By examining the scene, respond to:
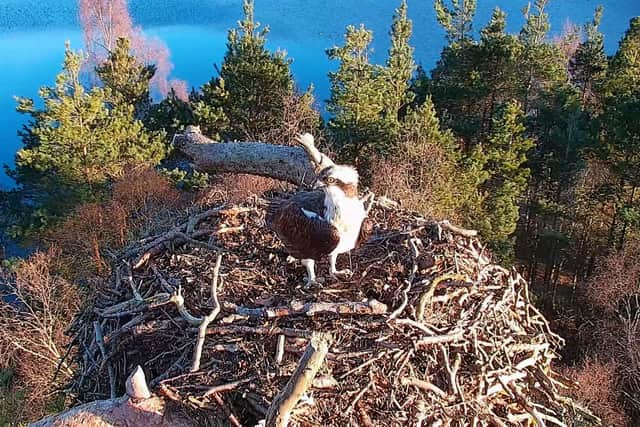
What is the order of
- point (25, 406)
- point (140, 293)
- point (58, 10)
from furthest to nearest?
point (58, 10) < point (25, 406) < point (140, 293)

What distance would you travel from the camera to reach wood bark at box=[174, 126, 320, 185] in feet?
21.6

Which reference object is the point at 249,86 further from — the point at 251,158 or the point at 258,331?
the point at 258,331

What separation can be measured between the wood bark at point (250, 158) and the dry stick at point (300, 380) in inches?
154

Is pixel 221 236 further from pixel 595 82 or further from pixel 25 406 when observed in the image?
pixel 595 82

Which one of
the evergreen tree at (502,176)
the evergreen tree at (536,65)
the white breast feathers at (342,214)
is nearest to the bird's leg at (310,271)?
the white breast feathers at (342,214)

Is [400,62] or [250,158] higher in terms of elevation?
[400,62]

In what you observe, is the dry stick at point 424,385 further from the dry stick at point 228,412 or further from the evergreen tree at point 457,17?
the evergreen tree at point 457,17

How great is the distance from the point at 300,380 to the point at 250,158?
484 centimetres

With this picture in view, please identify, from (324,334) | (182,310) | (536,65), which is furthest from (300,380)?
(536,65)

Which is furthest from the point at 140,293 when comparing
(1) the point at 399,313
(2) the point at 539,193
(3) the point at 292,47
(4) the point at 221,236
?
(3) the point at 292,47

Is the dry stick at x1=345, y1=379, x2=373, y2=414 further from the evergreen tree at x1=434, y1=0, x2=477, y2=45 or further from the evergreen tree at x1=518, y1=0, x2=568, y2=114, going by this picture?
the evergreen tree at x1=434, y1=0, x2=477, y2=45

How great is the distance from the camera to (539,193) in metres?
21.0

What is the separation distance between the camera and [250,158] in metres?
7.02

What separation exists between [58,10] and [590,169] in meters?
35.6
